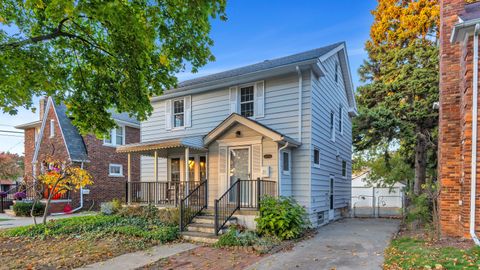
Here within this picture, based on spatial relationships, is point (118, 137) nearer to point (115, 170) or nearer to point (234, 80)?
point (115, 170)

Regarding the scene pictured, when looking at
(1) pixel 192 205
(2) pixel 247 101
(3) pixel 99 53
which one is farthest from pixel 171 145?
(3) pixel 99 53

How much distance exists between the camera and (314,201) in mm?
10461

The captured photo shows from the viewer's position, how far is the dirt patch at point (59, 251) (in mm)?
6570

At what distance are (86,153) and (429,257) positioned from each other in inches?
687

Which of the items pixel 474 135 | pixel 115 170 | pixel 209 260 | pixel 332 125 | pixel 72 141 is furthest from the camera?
pixel 115 170

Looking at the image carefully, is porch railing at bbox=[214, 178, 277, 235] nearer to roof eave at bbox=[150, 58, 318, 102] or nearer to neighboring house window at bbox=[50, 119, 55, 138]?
roof eave at bbox=[150, 58, 318, 102]

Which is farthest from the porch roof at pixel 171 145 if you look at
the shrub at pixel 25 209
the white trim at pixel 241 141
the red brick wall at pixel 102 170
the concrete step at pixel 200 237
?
the shrub at pixel 25 209

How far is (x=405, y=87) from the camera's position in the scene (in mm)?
15844

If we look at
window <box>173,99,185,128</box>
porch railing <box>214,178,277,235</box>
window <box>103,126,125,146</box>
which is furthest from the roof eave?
window <box>103,126,125,146</box>

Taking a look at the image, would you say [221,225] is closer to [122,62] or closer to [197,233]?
[197,233]

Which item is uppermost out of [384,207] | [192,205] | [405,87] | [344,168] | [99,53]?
[405,87]

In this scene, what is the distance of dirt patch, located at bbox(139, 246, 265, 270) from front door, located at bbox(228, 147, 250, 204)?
3476 millimetres

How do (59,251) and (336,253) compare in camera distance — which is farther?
(59,251)

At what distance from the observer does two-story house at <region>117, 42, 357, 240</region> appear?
10031mm
